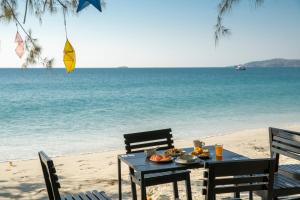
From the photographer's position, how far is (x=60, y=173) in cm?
642

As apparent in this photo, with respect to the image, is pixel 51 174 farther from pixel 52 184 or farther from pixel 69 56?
pixel 69 56

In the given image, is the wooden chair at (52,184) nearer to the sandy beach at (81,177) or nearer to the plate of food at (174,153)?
the plate of food at (174,153)

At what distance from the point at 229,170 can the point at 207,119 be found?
1434cm

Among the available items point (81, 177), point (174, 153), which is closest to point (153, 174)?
point (174, 153)

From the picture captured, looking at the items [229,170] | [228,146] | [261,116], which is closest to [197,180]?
[229,170]

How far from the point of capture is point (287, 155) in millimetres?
3830

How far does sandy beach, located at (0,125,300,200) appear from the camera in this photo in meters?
5.01

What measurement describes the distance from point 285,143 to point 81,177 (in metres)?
3.33

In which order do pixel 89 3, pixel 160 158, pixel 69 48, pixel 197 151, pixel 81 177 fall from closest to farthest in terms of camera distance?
pixel 89 3 → pixel 160 158 → pixel 197 151 → pixel 69 48 → pixel 81 177

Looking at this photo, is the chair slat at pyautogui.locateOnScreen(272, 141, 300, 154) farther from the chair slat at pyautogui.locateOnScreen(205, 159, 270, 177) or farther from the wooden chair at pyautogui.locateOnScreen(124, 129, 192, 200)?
the chair slat at pyautogui.locateOnScreen(205, 159, 270, 177)

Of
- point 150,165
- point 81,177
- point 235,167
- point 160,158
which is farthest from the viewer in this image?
point 81,177

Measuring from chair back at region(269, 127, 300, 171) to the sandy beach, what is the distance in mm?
1084

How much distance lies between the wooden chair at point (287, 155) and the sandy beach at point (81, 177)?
1104 mm

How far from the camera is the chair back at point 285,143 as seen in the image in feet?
12.1
